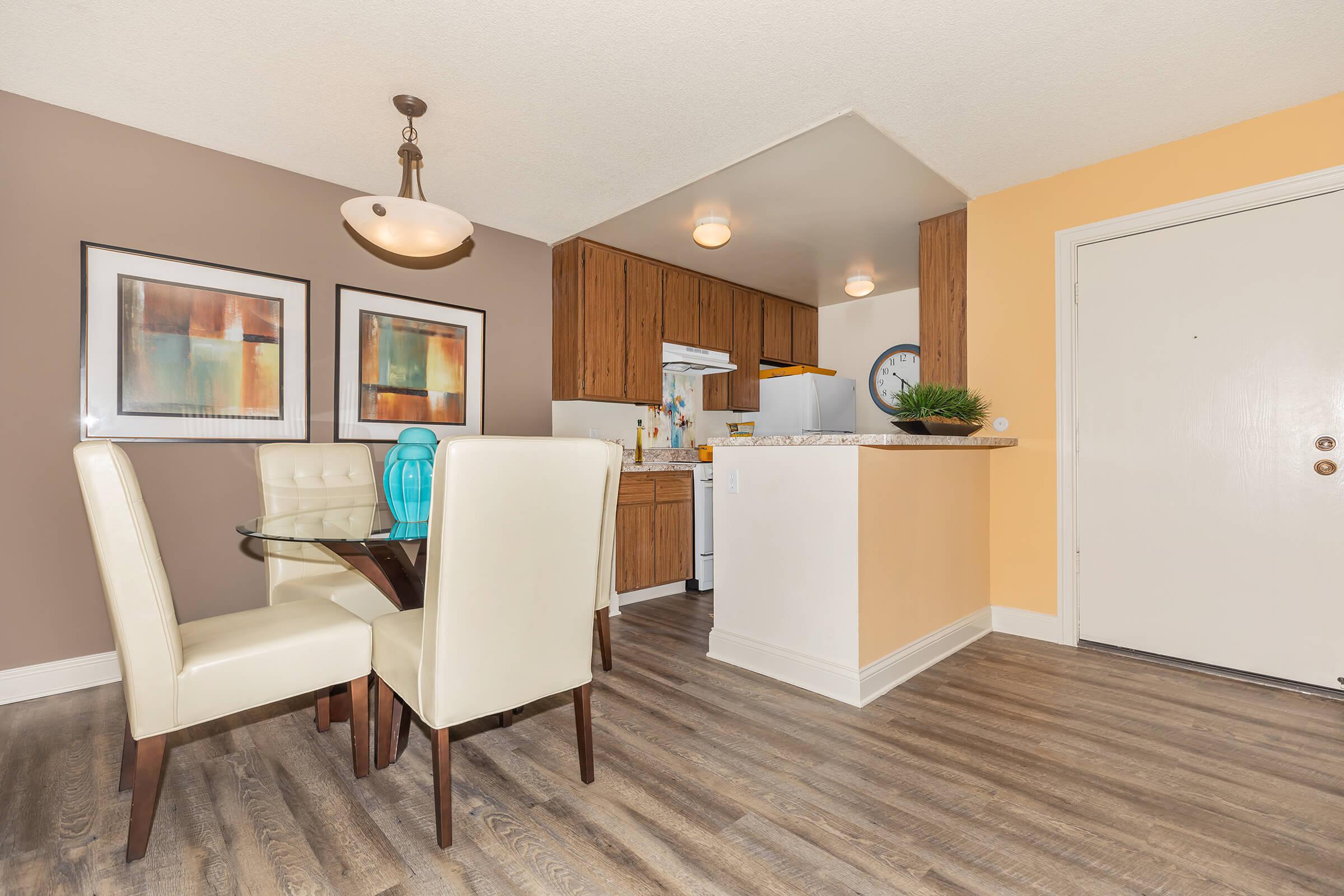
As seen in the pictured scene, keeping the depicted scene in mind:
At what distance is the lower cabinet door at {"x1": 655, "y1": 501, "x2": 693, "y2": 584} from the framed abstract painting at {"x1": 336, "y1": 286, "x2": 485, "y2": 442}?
141 centimetres

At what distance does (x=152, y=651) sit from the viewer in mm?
1395

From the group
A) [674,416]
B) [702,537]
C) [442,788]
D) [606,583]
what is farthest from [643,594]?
[442,788]

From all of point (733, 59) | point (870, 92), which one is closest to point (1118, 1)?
point (870, 92)

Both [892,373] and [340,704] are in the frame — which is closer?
[340,704]

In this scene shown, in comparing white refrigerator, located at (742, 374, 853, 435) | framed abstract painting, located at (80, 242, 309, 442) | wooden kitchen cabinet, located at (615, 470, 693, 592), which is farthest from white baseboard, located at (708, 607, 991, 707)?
framed abstract painting, located at (80, 242, 309, 442)

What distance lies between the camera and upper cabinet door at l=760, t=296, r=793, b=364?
18.0ft

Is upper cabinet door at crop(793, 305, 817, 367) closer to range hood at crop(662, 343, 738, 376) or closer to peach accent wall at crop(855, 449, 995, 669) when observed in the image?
range hood at crop(662, 343, 738, 376)

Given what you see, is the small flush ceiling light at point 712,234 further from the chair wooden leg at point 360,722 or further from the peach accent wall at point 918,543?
the chair wooden leg at point 360,722

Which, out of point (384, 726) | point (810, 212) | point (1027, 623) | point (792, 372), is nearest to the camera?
point (384, 726)

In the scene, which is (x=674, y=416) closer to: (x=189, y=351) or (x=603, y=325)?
(x=603, y=325)

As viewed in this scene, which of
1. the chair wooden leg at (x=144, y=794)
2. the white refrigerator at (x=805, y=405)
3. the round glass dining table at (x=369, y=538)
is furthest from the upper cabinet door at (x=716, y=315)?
the chair wooden leg at (x=144, y=794)

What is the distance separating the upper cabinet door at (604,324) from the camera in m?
4.09

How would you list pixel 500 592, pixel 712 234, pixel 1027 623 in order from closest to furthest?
pixel 500 592 → pixel 1027 623 → pixel 712 234

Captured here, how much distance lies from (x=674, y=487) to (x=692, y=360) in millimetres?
1034
